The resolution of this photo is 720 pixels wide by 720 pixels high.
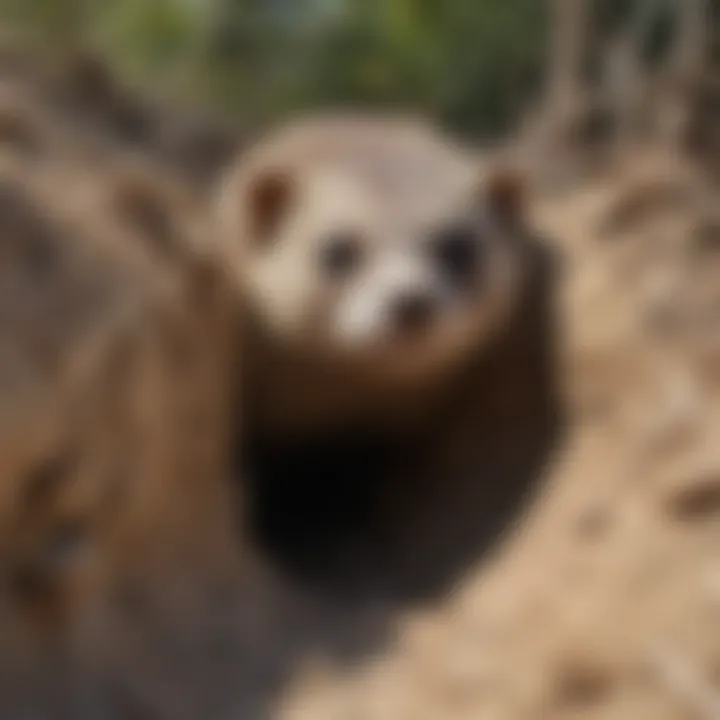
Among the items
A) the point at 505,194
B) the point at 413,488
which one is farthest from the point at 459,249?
the point at 413,488

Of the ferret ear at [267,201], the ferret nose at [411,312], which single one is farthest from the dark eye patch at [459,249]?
the ferret ear at [267,201]

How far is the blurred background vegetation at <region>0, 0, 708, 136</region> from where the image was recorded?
11.2 feet

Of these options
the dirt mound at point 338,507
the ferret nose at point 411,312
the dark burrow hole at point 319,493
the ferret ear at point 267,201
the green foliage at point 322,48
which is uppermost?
the green foliage at point 322,48

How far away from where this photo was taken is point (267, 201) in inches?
105

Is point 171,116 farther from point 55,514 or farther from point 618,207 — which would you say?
point 55,514

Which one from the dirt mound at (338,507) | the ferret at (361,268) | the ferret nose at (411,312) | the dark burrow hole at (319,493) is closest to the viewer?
the dirt mound at (338,507)

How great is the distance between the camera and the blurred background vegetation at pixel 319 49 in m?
3.43

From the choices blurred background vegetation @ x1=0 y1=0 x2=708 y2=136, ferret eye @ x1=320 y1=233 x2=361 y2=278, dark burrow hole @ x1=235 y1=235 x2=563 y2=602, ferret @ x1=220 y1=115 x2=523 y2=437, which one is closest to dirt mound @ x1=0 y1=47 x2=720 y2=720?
dark burrow hole @ x1=235 y1=235 x2=563 y2=602

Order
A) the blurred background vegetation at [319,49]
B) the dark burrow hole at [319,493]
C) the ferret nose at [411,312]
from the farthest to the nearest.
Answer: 1. the blurred background vegetation at [319,49]
2. the dark burrow hole at [319,493]
3. the ferret nose at [411,312]

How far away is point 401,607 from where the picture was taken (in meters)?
2.21

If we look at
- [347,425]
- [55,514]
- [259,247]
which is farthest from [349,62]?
[55,514]

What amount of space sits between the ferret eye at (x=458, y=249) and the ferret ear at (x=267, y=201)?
346mm

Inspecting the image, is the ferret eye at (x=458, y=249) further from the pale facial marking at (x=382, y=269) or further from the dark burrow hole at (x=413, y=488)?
the dark burrow hole at (x=413, y=488)

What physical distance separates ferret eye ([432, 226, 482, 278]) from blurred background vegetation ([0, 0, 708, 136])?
914 mm
